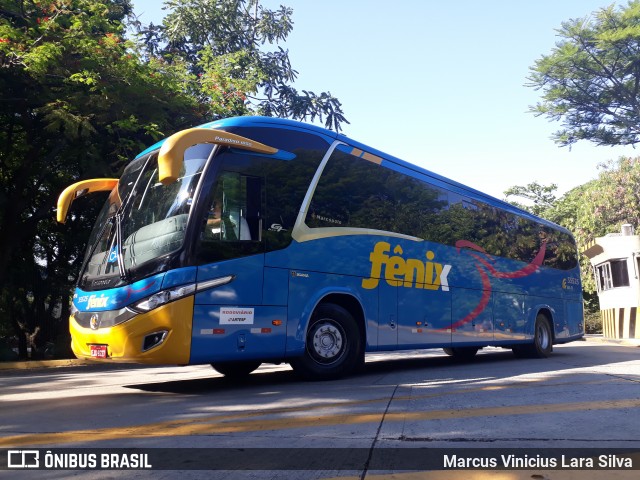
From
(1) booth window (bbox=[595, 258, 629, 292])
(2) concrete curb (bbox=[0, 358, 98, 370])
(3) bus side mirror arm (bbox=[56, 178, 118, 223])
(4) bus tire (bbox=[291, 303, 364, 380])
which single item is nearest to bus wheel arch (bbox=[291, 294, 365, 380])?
(4) bus tire (bbox=[291, 303, 364, 380])

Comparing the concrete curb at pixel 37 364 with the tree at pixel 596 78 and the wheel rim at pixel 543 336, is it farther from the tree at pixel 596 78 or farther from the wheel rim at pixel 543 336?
the tree at pixel 596 78

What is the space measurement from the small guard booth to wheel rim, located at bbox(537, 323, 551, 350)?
1713 centimetres

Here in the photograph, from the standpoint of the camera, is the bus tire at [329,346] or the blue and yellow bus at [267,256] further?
the bus tire at [329,346]

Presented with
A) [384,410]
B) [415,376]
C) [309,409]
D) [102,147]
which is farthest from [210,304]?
[102,147]

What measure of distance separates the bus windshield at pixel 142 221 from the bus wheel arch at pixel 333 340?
2.36m

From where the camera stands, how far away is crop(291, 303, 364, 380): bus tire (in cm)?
855

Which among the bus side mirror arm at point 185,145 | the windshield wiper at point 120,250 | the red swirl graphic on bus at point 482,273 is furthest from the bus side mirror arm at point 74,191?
the red swirl graphic on bus at point 482,273

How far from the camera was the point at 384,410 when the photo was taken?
19.8 ft

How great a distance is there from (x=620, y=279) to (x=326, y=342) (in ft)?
91.2

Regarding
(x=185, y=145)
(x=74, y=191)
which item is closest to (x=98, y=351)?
(x=185, y=145)

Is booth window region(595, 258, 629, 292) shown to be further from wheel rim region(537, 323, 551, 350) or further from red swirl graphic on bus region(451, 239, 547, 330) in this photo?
red swirl graphic on bus region(451, 239, 547, 330)

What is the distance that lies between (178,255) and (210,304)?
70 cm

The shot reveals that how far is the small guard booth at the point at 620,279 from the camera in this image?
30344mm

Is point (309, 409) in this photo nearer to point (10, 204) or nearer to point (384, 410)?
point (384, 410)
